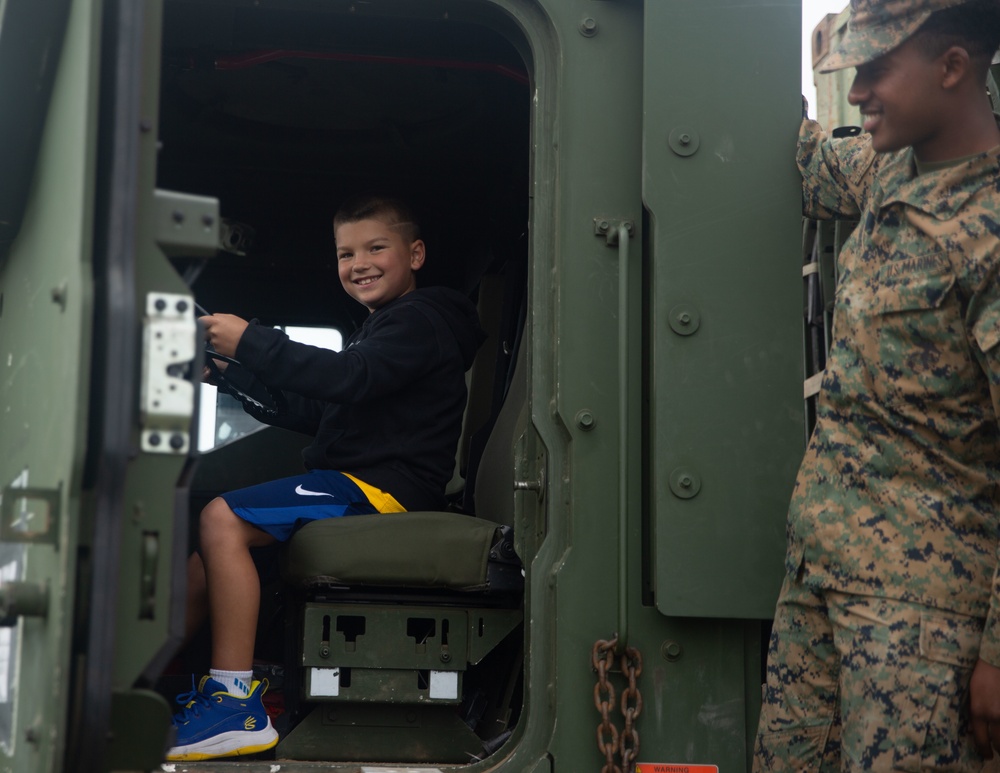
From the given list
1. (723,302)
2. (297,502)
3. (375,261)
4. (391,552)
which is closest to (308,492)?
(297,502)

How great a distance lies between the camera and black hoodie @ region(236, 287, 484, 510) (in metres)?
3.27

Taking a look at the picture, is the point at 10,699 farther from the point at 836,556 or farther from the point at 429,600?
the point at 836,556

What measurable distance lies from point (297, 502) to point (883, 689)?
60.5 inches

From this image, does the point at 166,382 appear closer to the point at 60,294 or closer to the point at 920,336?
the point at 60,294

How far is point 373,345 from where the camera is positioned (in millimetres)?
3266

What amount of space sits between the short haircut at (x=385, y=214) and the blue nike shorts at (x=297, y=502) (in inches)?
30.6

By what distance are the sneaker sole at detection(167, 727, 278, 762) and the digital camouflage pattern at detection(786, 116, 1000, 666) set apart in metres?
1.27

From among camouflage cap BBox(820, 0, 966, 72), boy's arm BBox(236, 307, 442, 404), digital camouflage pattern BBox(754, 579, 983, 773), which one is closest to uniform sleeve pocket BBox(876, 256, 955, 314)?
camouflage cap BBox(820, 0, 966, 72)

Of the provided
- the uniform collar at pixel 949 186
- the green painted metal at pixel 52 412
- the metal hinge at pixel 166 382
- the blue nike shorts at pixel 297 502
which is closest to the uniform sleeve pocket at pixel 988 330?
the uniform collar at pixel 949 186

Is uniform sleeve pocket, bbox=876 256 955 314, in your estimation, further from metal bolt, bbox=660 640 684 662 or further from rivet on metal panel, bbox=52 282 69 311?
rivet on metal panel, bbox=52 282 69 311

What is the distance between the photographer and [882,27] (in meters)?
2.34

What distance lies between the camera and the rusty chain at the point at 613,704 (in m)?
2.61

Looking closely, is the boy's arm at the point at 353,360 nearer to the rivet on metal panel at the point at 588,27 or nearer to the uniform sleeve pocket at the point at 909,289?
the rivet on metal panel at the point at 588,27

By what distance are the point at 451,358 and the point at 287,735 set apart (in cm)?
104
